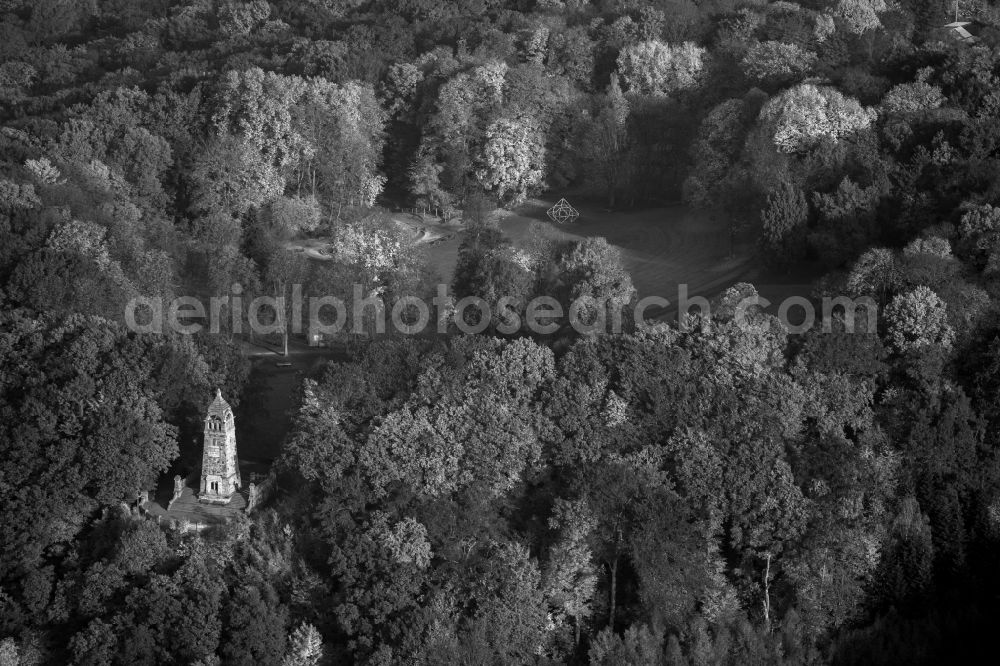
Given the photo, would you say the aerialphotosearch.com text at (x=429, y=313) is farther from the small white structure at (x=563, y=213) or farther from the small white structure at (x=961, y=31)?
the small white structure at (x=961, y=31)

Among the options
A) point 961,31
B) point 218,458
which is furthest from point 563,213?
point 218,458

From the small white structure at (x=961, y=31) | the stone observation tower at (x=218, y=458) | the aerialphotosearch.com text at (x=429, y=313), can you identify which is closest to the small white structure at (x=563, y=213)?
the aerialphotosearch.com text at (x=429, y=313)

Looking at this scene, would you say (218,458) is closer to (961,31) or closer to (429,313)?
(429,313)

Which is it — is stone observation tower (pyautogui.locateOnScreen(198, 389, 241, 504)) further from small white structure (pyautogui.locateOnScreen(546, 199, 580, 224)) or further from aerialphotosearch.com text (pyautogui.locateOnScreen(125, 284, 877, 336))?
small white structure (pyautogui.locateOnScreen(546, 199, 580, 224))

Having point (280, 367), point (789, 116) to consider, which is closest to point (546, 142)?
point (789, 116)

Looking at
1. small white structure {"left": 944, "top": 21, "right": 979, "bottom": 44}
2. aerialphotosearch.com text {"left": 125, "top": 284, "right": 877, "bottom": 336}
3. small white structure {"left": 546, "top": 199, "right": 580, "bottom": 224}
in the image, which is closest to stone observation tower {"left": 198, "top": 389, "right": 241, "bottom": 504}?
aerialphotosearch.com text {"left": 125, "top": 284, "right": 877, "bottom": 336}

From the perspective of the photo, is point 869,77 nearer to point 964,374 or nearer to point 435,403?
point 964,374
